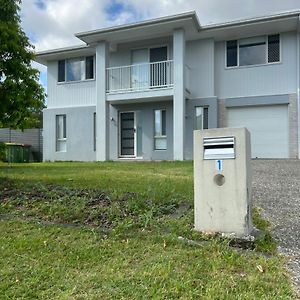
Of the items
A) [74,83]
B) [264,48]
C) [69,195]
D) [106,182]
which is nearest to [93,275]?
[69,195]

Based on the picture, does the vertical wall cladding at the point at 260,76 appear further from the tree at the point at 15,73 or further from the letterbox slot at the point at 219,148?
the letterbox slot at the point at 219,148

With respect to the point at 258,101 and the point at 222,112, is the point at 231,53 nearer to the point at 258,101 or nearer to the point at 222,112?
the point at 258,101

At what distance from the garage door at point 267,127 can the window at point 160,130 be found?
3438 millimetres

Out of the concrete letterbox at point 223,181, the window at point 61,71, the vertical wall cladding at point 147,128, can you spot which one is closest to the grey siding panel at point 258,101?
the vertical wall cladding at point 147,128

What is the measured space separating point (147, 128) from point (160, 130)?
2.17ft

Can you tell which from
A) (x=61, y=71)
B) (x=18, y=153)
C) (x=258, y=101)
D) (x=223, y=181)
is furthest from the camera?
(x=18, y=153)

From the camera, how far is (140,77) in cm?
1780

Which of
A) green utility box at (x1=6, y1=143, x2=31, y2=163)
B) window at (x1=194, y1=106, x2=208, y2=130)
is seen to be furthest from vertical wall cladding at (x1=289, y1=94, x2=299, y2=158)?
green utility box at (x1=6, y1=143, x2=31, y2=163)

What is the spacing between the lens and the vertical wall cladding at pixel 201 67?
17.2 meters

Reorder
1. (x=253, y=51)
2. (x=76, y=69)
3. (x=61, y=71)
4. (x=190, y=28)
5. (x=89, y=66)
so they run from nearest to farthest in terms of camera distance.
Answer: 1. (x=190, y=28)
2. (x=253, y=51)
3. (x=89, y=66)
4. (x=76, y=69)
5. (x=61, y=71)

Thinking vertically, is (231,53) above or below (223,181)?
above

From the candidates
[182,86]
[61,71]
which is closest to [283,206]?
[182,86]

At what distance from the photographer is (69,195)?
5.79 m

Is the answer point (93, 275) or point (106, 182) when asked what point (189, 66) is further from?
point (93, 275)
